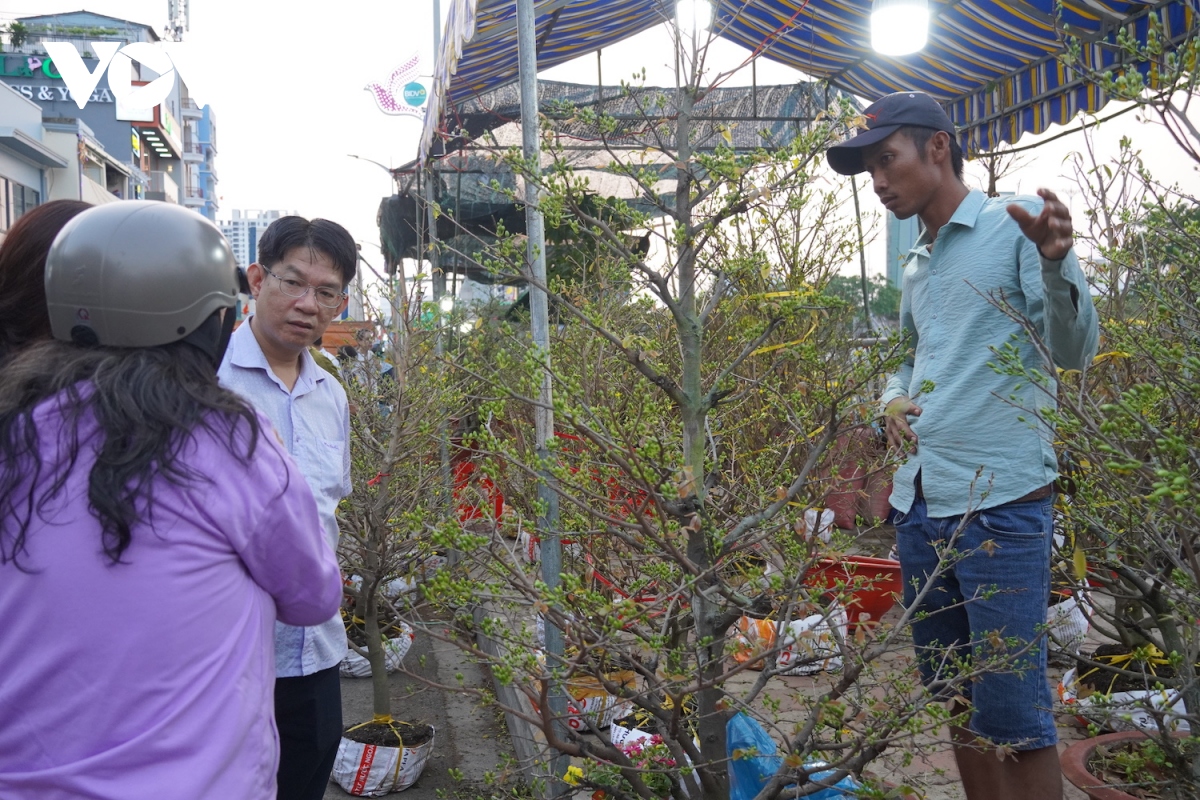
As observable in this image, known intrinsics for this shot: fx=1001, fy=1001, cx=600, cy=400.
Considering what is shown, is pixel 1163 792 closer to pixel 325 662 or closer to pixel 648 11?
pixel 325 662

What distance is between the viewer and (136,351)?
4.58ft

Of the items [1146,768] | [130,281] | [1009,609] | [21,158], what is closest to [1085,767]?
[1146,768]

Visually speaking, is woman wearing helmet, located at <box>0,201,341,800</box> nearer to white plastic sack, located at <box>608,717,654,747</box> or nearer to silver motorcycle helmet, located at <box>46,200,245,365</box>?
silver motorcycle helmet, located at <box>46,200,245,365</box>

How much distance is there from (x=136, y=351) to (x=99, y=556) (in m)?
0.29

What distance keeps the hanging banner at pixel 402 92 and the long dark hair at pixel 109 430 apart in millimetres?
10539

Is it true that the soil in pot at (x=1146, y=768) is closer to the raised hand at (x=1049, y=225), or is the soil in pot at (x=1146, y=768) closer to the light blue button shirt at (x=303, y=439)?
the raised hand at (x=1049, y=225)

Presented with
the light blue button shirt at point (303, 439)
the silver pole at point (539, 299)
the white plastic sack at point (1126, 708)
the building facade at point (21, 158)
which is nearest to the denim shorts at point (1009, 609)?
the white plastic sack at point (1126, 708)

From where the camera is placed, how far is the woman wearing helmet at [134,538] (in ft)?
4.16

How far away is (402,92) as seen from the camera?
11.7m

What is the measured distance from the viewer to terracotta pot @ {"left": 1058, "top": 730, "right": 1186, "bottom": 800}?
273 centimetres

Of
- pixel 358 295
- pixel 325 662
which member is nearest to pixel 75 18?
pixel 358 295

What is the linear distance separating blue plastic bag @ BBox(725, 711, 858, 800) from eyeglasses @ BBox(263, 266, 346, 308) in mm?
1447

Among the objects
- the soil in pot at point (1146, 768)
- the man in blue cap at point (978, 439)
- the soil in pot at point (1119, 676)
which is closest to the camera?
the man in blue cap at point (978, 439)

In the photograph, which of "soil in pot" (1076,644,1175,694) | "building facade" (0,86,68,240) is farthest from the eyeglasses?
"building facade" (0,86,68,240)
